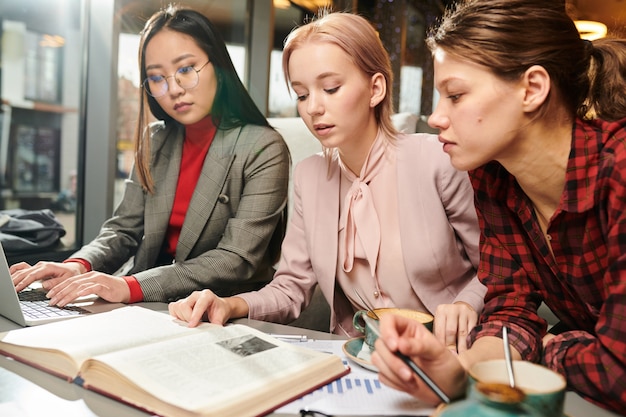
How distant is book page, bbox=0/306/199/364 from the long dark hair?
0.75 m

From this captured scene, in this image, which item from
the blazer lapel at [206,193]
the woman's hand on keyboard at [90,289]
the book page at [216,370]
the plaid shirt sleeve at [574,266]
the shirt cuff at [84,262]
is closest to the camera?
the book page at [216,370]

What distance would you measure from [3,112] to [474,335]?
199 centimetres

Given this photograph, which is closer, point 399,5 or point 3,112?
point 3,112

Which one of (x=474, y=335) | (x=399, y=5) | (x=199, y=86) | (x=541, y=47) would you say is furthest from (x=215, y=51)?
(x=399, y=5)

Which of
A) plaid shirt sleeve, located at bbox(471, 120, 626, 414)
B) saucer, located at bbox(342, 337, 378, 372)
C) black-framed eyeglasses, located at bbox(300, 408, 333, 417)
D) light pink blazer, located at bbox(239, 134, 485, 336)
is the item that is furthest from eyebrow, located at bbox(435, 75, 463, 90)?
black-framed eyeglasses, located at bbox(300, 408, 333, 417)

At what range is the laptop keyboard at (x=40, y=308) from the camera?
3.27ft

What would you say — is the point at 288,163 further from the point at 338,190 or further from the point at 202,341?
the point at 202,341

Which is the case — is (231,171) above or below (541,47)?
below

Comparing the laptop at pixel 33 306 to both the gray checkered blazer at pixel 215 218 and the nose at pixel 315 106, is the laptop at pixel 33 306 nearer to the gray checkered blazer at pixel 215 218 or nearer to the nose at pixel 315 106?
the gray checkered blazer at pixel 215 218

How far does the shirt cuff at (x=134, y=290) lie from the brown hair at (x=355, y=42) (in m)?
0.56

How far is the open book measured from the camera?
23.6 inches

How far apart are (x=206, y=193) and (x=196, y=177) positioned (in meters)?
0.08

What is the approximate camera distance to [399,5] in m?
3.98

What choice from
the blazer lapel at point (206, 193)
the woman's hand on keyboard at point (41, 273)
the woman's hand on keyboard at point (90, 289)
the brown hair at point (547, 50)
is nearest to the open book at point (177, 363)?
the woman's hand on keyboard at point (90, 289)
